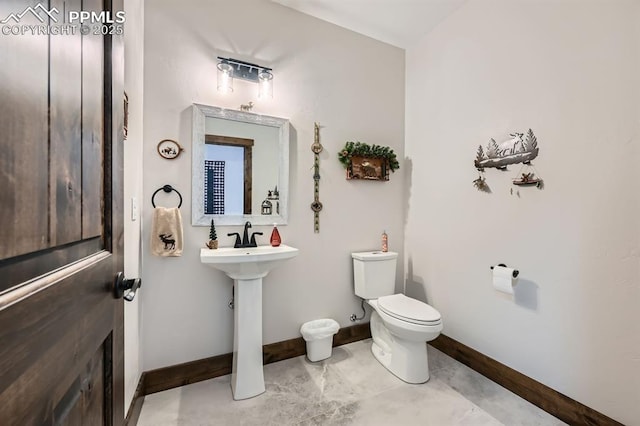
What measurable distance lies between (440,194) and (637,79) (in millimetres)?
1263

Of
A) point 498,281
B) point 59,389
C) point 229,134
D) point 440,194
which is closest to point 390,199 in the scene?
point 440,194

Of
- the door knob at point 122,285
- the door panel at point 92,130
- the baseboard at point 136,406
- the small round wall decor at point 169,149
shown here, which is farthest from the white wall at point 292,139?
the door panel at point 92,130

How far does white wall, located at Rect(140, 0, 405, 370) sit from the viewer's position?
183 centimetres

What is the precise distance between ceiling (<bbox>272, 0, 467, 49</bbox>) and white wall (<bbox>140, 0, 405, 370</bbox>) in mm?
80

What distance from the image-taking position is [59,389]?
1.58 feet

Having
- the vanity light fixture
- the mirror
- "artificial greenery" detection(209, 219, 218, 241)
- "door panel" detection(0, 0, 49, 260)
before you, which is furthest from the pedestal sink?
"door panel" detection(0, 0, 49, 260)

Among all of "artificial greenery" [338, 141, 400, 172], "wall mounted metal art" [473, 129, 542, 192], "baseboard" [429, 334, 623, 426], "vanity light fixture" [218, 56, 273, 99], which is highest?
"vanity light fixture" [218, 56, 273, 99]

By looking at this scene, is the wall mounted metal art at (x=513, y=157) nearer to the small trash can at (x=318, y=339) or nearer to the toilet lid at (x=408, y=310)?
the toilet lid at (x=408, y=310)

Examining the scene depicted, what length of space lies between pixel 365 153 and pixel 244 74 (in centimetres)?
115

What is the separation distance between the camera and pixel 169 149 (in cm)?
184

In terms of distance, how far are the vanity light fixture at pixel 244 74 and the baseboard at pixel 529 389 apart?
8.15 feet

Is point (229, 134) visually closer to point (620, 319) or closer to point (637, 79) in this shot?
point (637, 79)

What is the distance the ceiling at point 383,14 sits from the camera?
2174 mm

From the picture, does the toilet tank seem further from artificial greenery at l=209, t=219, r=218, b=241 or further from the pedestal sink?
artificial greenery at l=209, t=219, r=218, b=241
